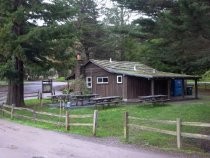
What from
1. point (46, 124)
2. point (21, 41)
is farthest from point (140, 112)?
point (21, 41)

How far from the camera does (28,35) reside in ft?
97.9

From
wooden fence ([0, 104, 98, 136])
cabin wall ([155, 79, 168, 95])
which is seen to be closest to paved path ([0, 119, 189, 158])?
wooden fence ([0, 104, 98, 136])

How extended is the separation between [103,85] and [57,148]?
25577 millimetres

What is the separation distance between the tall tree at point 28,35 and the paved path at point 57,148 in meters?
12.8

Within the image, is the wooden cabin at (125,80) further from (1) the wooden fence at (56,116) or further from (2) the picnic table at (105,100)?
(1) the wooden fence at (56,116)

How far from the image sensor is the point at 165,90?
41.9 meters

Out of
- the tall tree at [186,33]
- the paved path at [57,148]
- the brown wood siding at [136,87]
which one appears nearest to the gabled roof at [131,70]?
the brown wood siding at [136,87]

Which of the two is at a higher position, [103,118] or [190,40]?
[190,40]

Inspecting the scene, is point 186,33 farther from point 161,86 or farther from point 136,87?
point 161,86

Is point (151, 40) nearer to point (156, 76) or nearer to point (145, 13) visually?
point (145, 13)

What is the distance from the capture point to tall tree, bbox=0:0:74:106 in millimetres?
30234

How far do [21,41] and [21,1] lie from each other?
430 centimetres

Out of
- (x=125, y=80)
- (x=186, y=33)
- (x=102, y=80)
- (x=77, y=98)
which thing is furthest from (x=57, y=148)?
(x=102, y=80)

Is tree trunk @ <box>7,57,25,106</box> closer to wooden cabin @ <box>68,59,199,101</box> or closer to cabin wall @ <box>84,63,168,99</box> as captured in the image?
wooden cabin @ <box>68,59,199,101</box>
